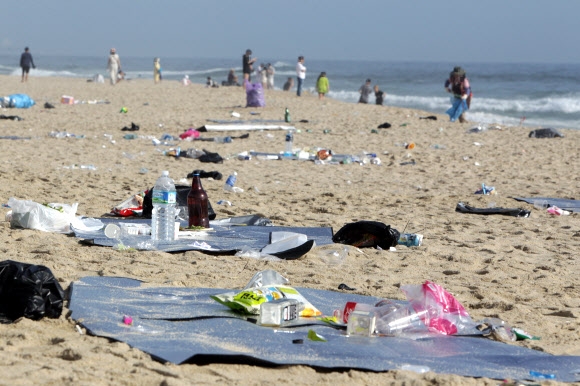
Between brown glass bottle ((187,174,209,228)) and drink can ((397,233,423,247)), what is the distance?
1.54 meters

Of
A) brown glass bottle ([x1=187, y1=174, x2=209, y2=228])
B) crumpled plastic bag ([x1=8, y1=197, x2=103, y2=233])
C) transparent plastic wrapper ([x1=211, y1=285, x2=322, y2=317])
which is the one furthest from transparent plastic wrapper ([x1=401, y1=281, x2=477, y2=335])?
crumpled plastic bag ([x1=8, y1=197, x2=103, y2=233])

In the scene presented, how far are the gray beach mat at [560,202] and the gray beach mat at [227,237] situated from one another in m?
3.09

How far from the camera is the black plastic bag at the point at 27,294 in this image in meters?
3.83

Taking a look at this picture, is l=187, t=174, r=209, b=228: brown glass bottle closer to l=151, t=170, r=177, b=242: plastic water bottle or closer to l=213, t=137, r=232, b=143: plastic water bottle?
l=151, t=170, r=177, b=242: plastic water bottle

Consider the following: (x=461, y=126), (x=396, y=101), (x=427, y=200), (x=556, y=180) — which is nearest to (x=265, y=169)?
(x=427, y=200)

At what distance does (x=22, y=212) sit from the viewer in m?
6.03

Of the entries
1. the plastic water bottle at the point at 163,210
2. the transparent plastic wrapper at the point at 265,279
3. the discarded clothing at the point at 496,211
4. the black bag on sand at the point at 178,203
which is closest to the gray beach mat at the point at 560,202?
the discarded clothing at the point at 496,211

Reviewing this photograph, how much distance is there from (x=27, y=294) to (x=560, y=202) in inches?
252

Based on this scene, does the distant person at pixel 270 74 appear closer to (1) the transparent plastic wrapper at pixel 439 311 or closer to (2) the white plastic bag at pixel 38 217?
(2) the white plastic bag at pixel 38 217

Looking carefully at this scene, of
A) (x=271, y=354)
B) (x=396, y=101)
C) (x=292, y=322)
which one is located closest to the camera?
(x=271, y=354)

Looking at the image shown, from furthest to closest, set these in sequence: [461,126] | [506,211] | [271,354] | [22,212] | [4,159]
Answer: [461,126] < [4,159] < [506,211] < [22,212] < [271,354]

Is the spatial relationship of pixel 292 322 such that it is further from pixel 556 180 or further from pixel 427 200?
pixel 556 180

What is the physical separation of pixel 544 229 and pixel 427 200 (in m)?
1.70

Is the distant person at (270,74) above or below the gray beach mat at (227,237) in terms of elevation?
above
